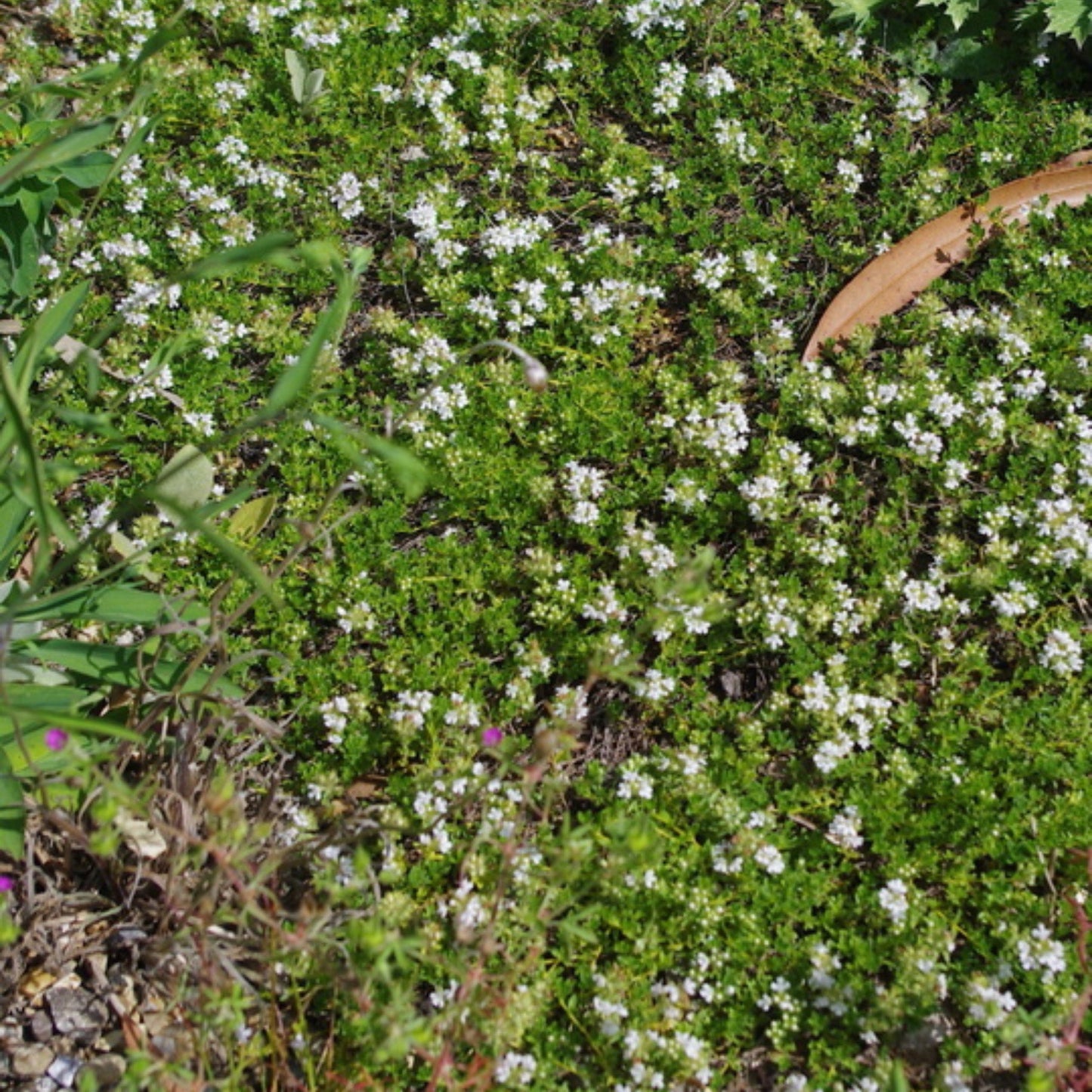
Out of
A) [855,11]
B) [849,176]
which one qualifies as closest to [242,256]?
[849,176]

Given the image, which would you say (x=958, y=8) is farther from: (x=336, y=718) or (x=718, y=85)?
(x=336, y=718)

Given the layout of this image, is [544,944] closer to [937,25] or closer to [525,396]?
[525,396]

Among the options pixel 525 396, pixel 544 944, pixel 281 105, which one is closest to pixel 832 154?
pixel 525 396

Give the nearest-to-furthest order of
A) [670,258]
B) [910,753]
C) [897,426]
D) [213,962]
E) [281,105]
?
1. [213,962]
2. [910,753]
3. [897,426]
4. [670,258]
5. [281,105]

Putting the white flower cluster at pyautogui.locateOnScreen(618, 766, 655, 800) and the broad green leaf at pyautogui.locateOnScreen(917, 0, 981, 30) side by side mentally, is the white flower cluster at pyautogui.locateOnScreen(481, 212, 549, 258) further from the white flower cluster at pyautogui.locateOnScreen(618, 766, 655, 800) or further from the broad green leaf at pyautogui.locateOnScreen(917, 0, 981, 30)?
the white flower cluster at pyautogui.locateOnScreen(618, 766, 655, 800)

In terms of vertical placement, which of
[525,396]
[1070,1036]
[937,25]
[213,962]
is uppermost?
[937,25]

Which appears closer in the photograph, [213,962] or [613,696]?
[213,962]

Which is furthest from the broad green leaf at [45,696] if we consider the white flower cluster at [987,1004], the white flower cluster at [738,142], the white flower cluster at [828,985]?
the white flower cluster at [738,142]
